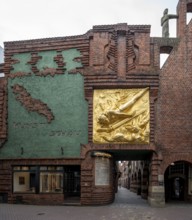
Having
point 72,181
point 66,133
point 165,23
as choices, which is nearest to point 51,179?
point 72,181

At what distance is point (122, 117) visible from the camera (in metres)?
24.6

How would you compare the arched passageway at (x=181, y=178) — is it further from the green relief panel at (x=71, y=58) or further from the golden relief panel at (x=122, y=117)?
the green relief panel at (x=71, y=58)

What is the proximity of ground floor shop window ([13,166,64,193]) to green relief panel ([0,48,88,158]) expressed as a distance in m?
0.99

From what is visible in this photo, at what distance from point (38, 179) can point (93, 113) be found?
6.25 meters

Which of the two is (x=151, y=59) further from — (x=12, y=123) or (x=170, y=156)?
(x=12, y=123)

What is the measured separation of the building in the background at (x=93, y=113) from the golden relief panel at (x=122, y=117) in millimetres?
70

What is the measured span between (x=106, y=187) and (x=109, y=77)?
7817mm

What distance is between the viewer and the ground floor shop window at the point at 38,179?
988 inches

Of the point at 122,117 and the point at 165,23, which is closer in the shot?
the point at 122,117

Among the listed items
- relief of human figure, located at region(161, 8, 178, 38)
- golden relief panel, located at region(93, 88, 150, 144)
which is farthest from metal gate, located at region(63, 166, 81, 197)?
relief of human figure, located at region(161, 8, 178, 38)

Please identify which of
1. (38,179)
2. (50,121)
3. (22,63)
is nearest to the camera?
(38,179)

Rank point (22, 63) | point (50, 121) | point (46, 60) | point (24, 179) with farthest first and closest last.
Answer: point (22, 63)
point (46, 60)
point (24, 179)
point (50, 121)

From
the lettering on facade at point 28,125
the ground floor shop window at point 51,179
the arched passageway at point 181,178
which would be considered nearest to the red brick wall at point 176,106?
the arched passageway at point 181,178

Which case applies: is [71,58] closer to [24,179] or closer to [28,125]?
[28,125]
